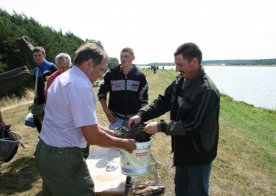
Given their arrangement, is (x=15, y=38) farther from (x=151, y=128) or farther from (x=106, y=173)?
(x=151, y=128)

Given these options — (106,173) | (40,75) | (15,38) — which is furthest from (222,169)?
(15,38)

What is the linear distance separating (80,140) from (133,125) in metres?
1.36

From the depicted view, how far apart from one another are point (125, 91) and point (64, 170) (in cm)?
288

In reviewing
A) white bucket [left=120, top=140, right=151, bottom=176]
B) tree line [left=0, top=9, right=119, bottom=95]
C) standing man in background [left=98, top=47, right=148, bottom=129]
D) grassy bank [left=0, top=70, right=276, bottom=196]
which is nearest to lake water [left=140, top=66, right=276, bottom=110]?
grassy bank [left=0, top=70, right=276, bottom=196]

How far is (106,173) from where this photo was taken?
4.95 meters

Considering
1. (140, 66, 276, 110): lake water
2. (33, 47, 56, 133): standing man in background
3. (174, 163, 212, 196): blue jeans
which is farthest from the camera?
(140, 66, 276, 110): lake water

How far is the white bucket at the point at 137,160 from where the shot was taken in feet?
13.2

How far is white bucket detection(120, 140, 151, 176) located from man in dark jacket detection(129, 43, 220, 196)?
0.76 feet

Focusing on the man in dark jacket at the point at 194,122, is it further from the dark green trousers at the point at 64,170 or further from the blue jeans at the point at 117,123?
the blue jeans at the point at 117,123

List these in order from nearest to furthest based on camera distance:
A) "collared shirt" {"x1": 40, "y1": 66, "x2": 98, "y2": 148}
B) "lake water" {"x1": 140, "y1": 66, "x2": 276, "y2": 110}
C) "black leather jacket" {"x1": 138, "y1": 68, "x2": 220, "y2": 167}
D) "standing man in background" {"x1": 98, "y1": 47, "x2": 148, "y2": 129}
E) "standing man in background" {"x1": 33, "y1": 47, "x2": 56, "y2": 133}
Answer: "collared shirt" {"x1": 40, "y1": 66, "x2": 98, "y2": 148}, "black leather jacket" {"x1": 138, "y1": 68, "x2": 220, "y2": 167}, "standing man in background" {"x1": 98, "y1": 47, "x2": 148, "y2": 129}, "standing man in background" {"x1": 33, "y1": 47, "x2": 56, "y2": 133}, "lake water" {"x1": 140, "y1": 66, "x2": 276, "y2": 110}

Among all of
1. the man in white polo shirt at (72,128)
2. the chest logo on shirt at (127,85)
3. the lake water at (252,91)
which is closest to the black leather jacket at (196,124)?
the man in white polo shirt at (72,128)

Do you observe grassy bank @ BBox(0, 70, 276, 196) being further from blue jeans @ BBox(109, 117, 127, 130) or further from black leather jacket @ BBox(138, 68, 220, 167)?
black leather jacket @ BBox(138, 68, 220, 167)

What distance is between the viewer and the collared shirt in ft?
9.81

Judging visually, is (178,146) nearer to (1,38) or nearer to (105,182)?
(105,182)
